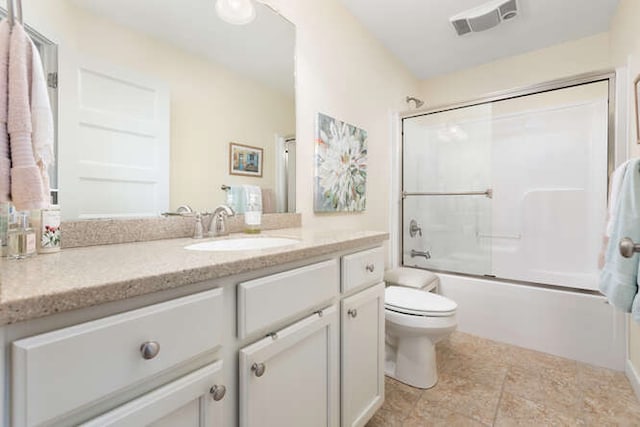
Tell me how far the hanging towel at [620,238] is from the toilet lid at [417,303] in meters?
0.67

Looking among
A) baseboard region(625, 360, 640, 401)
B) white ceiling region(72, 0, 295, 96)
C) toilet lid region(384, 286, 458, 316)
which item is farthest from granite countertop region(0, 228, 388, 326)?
baseboard region(625, 360, 640, 401)

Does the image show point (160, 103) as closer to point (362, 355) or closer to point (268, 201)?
point (268, 201)

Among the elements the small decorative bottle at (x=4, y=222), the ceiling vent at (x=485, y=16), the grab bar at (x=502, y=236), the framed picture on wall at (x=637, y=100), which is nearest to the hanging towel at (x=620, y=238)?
the framed picture on wall at (x=637, y=100)

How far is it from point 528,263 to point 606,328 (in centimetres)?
103

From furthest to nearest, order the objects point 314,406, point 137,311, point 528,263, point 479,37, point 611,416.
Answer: point 528,263 → point 479,37 → point 611,416 → point 314,406 → point 137,311

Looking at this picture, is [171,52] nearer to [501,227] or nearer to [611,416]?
[611,416]

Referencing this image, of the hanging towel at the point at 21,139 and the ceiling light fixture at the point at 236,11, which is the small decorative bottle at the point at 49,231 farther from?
the ceiling light fixture at the point at 236,11

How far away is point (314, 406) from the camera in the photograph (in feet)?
3.22

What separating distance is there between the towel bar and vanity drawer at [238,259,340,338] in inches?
39.3

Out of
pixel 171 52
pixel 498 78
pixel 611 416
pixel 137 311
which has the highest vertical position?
pixel 498 78

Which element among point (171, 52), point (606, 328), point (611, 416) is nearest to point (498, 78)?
point (606, 328)

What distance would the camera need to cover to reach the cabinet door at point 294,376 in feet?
2.50

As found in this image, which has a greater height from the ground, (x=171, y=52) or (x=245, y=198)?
(x=171, y=52)

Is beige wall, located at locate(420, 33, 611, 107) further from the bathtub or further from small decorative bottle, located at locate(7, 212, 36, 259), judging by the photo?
small decorative bottle, located at locate(7, 212, 36, 259)
